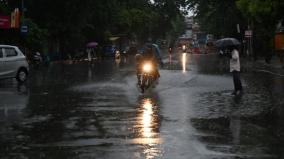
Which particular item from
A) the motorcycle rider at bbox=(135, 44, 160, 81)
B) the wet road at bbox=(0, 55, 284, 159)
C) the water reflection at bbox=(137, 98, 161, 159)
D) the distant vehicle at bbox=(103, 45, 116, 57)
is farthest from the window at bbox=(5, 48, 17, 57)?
the distant vehicle at bbox=(103, 45, 116, 57)

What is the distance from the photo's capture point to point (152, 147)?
9578 mm

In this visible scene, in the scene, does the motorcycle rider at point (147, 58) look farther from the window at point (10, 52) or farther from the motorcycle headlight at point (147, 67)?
the window at point (10, 52)

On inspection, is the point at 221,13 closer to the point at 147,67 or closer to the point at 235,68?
the point at 147,67

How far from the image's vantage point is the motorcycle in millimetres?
20897

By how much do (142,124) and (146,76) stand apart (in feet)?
29.2

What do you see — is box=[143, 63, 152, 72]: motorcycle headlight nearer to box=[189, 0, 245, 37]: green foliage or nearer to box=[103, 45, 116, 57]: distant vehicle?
box=[189, 0, 245, 37]: green foliage

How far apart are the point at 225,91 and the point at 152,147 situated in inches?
454

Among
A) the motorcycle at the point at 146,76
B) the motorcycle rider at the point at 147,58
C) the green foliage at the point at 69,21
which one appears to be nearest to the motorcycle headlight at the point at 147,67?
the motorcycle at the point at 146,76

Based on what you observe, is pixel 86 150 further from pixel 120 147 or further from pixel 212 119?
pixel 212 119

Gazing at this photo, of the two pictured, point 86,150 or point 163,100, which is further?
point 163,100

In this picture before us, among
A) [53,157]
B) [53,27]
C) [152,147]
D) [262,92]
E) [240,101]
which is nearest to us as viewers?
[53,157]

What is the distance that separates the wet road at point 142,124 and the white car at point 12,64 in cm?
593

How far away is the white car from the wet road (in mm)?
5932

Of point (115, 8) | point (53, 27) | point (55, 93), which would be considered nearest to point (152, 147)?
point (55, 93)
